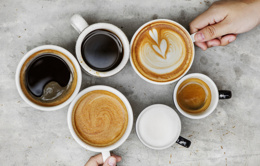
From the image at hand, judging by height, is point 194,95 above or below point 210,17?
below

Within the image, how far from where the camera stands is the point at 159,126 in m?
1.16

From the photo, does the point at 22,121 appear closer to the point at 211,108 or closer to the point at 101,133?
the point at 101,133

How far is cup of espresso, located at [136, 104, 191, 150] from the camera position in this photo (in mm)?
1136

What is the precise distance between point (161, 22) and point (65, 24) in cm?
53

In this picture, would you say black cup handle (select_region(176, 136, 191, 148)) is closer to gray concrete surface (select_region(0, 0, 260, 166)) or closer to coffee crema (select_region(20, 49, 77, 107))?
gray concrete surface (select_region(0, 0, 260, 166))

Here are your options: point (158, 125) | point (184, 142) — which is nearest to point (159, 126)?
point (158, 125)

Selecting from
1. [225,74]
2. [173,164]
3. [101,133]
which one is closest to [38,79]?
[101,133]

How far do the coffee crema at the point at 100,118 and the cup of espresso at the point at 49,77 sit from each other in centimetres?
11

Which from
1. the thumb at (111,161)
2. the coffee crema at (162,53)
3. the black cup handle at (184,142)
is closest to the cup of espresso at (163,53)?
the coffee crema at (162,53)

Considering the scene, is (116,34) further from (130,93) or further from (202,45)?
(202,45)

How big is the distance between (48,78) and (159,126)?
0.63 meters

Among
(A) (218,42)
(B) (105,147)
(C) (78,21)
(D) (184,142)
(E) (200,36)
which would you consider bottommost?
(D) (184,142)

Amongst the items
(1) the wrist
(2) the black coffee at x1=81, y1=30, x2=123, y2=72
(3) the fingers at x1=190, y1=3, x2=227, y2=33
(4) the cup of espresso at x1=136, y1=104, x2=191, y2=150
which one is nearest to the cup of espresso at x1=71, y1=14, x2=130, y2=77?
(2) the black coffee at x1=81, y1=30, x2=123, y2=72

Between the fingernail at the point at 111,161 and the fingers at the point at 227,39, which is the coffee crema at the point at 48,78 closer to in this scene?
the fingernail at the point at 111,161
